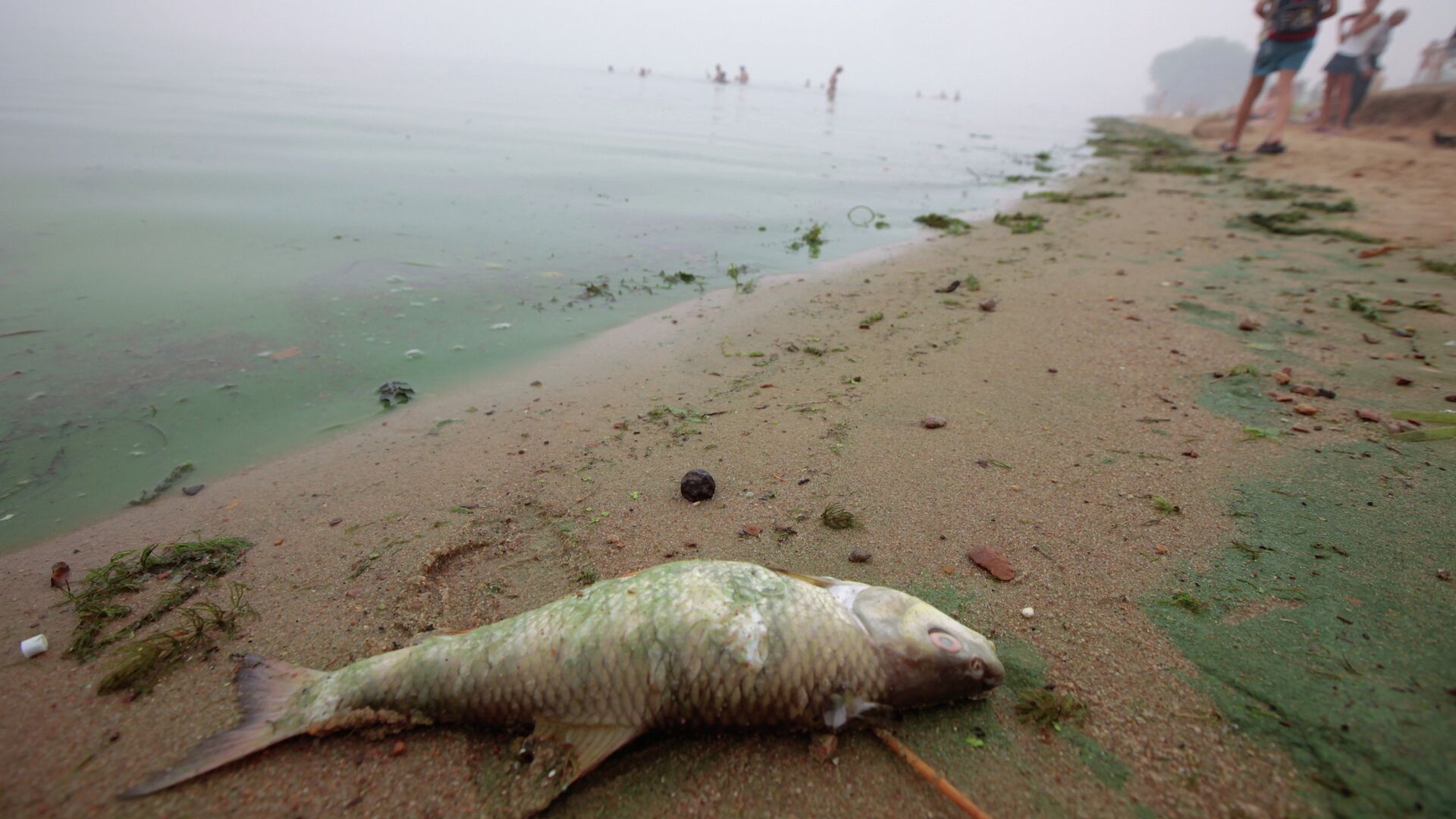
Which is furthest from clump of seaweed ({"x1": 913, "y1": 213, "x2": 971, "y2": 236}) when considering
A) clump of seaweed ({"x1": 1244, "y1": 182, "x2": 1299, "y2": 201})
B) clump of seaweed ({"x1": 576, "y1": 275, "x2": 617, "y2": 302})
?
clump of seaweed ({"x1": 576, "y1": 275, "x2": 617, "y2": 302})

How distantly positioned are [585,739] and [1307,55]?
1783cm

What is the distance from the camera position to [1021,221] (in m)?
9.61

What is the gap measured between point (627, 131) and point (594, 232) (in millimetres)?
12894

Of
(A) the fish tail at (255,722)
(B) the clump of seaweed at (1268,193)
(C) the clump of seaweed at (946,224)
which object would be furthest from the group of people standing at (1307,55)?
(A) the fish tail at (255,722)

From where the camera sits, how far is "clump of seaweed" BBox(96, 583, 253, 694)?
2193 millimetres

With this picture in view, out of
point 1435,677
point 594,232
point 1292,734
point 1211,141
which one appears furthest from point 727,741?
point 1211,141

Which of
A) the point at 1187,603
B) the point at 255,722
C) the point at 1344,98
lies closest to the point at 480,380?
the point at 255,722

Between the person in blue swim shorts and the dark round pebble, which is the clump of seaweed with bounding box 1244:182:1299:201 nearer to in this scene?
the person in blue swim shorts

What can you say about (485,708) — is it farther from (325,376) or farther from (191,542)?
(325,376)

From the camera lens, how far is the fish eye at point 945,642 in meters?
1.98

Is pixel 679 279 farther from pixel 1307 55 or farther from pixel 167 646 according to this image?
pixel 1307 55

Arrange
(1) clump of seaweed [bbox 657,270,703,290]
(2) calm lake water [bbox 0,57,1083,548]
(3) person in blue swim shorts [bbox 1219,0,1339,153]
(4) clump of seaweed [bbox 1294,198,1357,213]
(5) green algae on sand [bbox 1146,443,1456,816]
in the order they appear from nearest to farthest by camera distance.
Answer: (5) green algae on sand [bbox 1146,443,1456,816]
(2) calm lake water [bbox 0,57,1083,548]
(1) clump of seaweed [bbox 657,270,703,290]
(4) clump of seaweed [bbox 1294,198,1357,213]
(3) person in blue swim shorts [bbox 1219,0,1339,153]

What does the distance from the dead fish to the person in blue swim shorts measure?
54.0 feet

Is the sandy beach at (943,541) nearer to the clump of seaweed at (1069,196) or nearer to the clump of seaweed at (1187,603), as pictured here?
the clump of seaweed at (1187,603)
